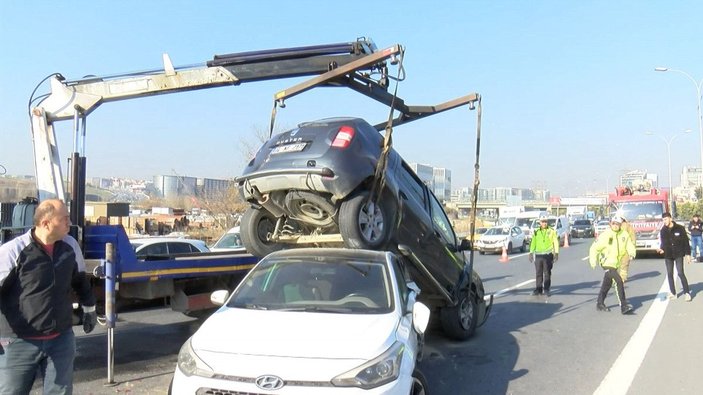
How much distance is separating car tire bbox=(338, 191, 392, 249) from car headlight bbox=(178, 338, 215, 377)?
2.40m

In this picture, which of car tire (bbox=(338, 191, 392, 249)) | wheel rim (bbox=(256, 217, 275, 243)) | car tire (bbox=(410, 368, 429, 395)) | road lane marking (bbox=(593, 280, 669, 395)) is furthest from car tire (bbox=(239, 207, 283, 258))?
road lane marking (bbox=(593, 280, 669, 395))

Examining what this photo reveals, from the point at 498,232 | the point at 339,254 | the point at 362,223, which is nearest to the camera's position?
the point at 339,254

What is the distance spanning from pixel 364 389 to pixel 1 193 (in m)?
6.97

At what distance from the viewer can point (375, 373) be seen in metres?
3.98

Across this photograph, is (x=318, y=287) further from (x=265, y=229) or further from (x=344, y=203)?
(x=265, y=229)

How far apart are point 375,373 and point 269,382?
715mm

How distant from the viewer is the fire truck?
75.4 feet

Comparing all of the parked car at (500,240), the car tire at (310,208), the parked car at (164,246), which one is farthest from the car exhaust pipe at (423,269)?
the parked car at (500,240)

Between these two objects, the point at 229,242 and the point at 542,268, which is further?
the point at 229,242

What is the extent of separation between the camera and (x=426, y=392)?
15.5 ft

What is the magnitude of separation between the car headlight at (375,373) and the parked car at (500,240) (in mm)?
24470

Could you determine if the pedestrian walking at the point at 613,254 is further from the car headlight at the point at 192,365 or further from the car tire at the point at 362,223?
the car headlight at the point at 192,365

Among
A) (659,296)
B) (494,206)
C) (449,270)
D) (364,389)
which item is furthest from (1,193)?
(494,206)

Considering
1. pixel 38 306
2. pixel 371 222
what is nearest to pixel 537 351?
pixel 371 222
